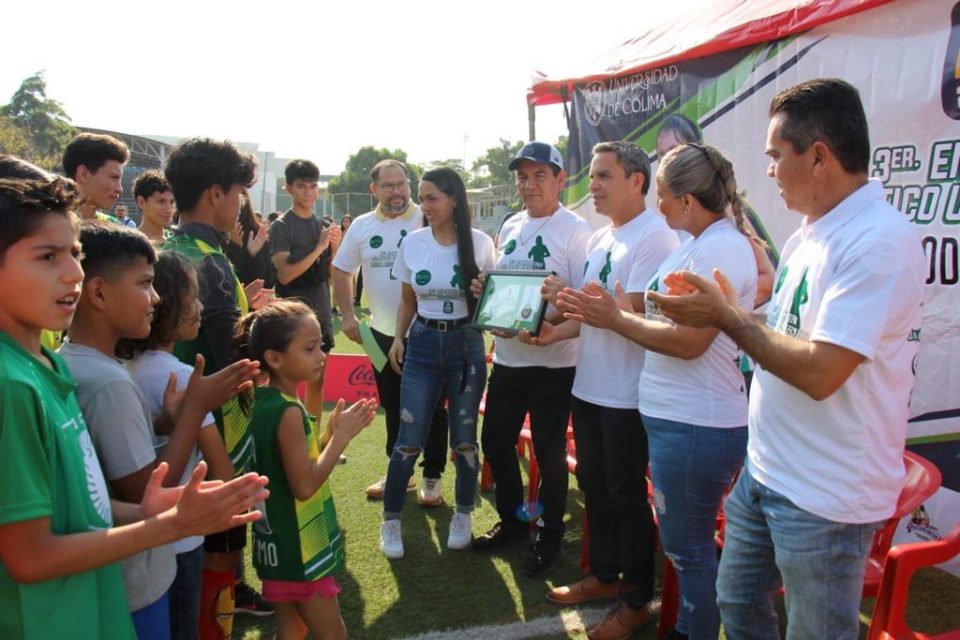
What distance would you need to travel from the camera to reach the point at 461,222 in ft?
12.6

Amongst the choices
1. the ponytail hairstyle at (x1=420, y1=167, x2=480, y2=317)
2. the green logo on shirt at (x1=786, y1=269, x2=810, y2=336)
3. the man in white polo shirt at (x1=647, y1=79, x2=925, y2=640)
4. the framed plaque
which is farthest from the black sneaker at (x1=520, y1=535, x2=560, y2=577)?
the green logo on shirt at (x1=786, y1=269, x2=810, y2=336)

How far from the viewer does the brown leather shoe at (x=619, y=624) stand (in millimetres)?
2945

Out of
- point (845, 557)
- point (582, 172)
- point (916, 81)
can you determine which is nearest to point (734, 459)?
point (845, 557)

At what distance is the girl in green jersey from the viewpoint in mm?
2264

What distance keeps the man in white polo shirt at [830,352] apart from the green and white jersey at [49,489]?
1.47 meters

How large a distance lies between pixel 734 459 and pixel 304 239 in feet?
12.7

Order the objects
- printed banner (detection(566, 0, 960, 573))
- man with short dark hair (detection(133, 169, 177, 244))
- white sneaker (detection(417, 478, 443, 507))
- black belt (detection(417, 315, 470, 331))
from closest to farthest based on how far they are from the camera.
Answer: printed banner (detection(566, 0, 960, 573)) → black belt (detection(417, 315, 470, 331)) → man with short dark hair (detection(133, 169, 177, 244)) → white sneaker (detection(417, 478, 443, 507))

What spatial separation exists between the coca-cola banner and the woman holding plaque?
3050mm

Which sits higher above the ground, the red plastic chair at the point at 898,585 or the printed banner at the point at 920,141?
the printed banner at the point at 920,141

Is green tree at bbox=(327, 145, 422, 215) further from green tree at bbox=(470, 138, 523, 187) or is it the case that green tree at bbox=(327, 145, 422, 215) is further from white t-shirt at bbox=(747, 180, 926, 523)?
white t-shirt at bbox=(747, 180, 926, 523)

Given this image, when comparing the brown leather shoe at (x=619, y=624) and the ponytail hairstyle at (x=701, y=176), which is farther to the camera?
the brown leather shoe at (x=619, y=624)

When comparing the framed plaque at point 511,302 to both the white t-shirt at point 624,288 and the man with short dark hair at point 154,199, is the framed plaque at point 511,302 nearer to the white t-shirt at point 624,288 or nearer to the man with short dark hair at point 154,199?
the white t-shirt at point 624,288

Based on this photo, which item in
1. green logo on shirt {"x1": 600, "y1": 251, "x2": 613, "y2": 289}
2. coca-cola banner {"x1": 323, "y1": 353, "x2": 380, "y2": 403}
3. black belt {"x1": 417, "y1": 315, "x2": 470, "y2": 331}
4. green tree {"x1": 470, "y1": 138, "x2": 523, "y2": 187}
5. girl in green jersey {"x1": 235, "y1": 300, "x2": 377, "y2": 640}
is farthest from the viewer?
green tree {"x1": 470, "y1": 138, "x2": 523, "y2": 187}

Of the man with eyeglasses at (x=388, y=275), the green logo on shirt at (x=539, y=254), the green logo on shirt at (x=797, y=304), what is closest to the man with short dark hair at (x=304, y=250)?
the man with eyeglasses at (x=388, y=275)
